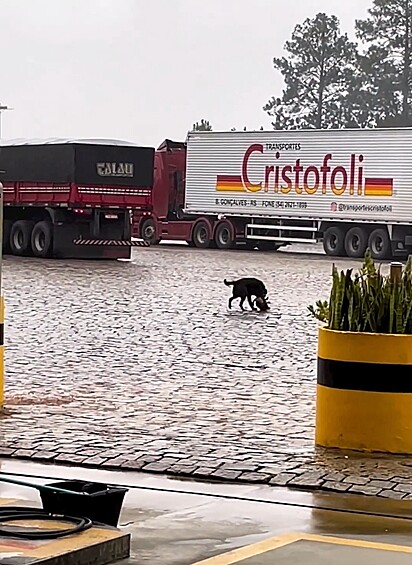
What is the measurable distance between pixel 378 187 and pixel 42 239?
10690 millimetres

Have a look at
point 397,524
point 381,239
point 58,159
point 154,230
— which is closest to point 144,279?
point 58,159

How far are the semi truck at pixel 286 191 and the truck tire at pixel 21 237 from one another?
421 cm

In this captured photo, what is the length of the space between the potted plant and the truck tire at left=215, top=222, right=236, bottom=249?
35.1 m

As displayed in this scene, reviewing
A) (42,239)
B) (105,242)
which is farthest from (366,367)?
(42,239)

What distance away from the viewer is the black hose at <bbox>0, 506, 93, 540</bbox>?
249 inches

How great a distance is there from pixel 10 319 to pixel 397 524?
11968mm

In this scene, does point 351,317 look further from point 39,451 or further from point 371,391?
point 39,451

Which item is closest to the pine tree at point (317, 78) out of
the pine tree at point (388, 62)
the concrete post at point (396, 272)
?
the pine tree at point (388, 62)

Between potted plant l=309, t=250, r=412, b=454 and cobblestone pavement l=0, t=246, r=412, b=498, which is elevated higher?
potted plant l=309, t=250, r=412, b=454

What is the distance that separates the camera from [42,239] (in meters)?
35.3

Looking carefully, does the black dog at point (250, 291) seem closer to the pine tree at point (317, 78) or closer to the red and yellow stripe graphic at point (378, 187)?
the red and yellow stripe graphic at point (378, 187)

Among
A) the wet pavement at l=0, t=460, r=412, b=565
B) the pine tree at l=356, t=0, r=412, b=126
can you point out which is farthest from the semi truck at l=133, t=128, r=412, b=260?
the pine tree at l=356, t=0, r=412, b=126

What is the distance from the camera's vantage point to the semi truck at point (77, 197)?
34.6 meters

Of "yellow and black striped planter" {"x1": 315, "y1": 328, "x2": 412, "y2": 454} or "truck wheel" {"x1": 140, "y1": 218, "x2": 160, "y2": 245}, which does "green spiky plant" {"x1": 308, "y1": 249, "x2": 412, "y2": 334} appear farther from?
"truck wheel" {"x1": 140, "y1": 218, "x2": 160, "y2": 245}
